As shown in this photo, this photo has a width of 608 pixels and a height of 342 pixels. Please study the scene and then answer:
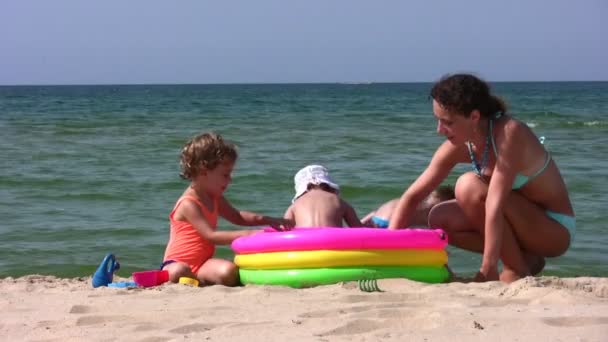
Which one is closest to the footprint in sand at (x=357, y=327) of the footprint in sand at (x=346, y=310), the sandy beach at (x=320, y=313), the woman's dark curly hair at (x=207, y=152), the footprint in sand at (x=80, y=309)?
the sandy beach at (x=320, y=313)

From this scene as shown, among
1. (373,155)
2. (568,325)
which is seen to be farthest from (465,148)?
(373,155)

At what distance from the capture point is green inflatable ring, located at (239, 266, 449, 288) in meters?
4.32

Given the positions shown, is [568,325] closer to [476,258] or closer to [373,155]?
[476,258]

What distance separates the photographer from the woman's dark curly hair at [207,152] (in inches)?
190

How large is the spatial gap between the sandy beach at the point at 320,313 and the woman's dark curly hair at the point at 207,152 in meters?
0.75

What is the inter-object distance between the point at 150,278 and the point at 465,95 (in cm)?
186

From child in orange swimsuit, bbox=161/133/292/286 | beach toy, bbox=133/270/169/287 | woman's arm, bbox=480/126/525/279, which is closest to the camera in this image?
woman's arm, bbox=480/126/525/279

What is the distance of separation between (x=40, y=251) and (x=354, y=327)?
139 inches

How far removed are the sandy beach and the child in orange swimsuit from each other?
0.38 meters

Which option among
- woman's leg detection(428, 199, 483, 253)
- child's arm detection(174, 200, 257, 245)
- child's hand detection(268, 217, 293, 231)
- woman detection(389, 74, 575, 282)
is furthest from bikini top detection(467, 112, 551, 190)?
child's arm detection(174, 200, 257, 245)

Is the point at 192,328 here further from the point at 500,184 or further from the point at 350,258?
the point at 500,184

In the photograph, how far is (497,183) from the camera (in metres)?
4.27

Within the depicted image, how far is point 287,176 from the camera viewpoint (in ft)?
31.5

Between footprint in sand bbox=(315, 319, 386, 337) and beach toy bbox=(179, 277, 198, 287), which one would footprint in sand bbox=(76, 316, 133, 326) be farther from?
beach toy bbox=(179, 277, 198, 287)
